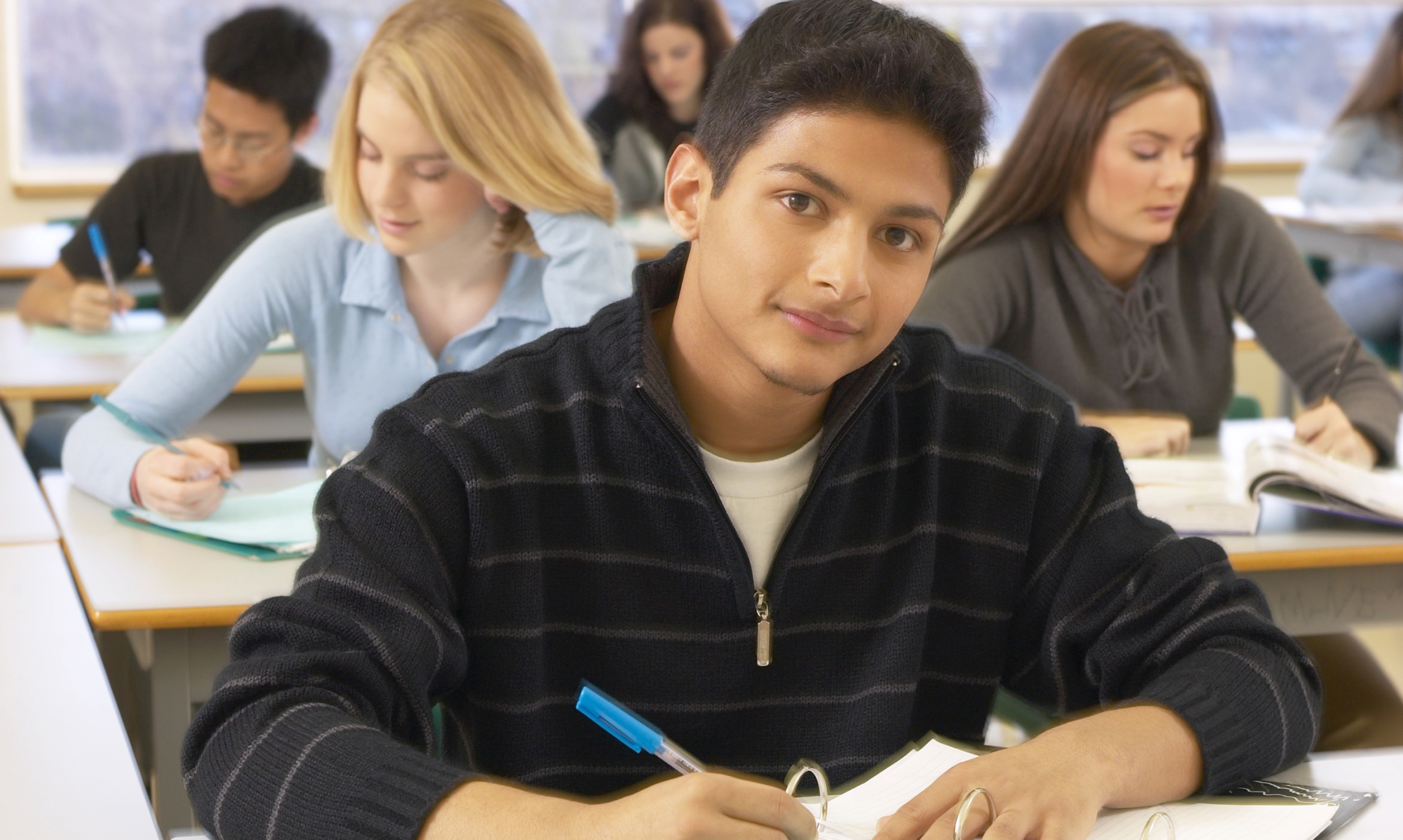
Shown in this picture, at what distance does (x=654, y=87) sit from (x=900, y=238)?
12.8ft

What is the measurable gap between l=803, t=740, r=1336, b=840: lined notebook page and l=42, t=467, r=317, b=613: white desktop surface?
0.76 metres

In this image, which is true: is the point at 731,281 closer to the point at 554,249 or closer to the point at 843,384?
the point at 843,384

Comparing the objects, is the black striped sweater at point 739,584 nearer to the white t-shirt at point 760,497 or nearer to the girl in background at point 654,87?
the white t-shirt at point 760,497

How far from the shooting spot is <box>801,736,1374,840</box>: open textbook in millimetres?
1003

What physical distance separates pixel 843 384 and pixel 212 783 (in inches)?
22.5

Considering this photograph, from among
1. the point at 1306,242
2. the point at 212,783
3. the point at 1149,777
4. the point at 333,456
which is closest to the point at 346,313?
the point at 333,456

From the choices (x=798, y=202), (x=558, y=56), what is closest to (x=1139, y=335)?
(x=798, y=202)

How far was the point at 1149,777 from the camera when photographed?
3.40 feet

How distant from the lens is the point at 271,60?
121 inches

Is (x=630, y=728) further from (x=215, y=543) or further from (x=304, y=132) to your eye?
(x=304, y=132)

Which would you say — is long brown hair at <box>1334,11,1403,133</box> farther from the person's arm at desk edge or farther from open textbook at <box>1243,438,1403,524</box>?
the person's arm at desk edge

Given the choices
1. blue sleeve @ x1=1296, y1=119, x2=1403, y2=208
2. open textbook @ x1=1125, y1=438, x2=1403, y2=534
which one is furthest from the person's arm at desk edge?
blue sleeve @ x1=1296, y1=119, x2=1403, y2=208

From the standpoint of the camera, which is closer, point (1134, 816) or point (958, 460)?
point (1134, 816)

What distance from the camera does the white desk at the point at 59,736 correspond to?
1039mm
